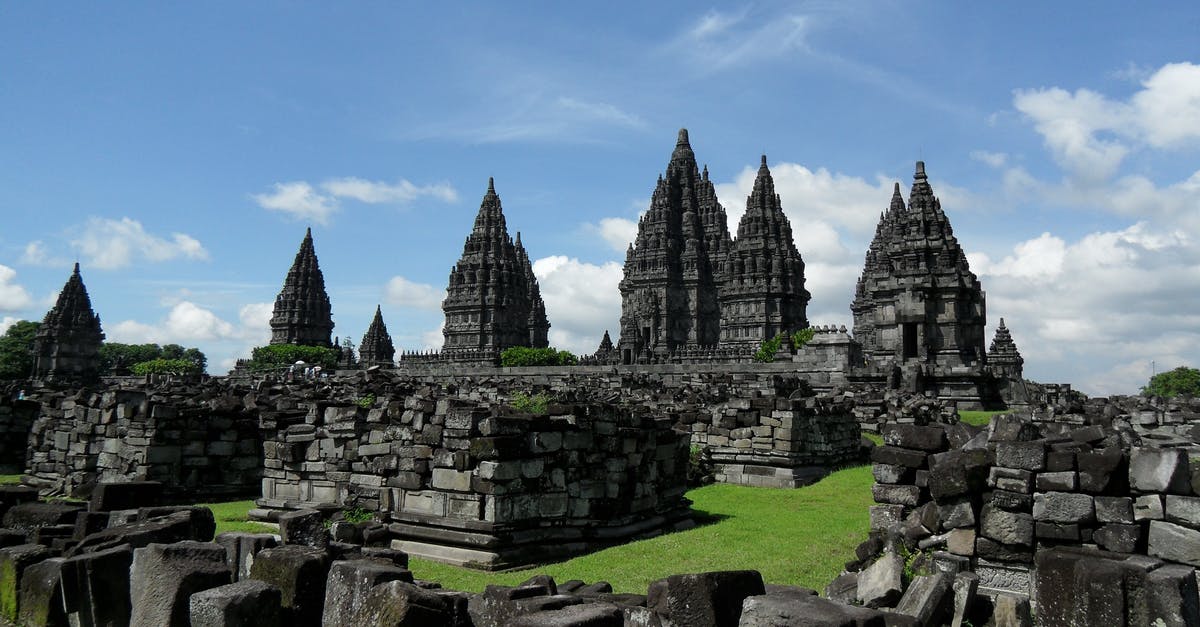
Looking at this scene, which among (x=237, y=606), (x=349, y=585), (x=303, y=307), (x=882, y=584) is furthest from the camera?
(x=303, y=307)

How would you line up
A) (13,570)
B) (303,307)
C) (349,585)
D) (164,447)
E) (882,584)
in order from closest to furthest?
(349,585)
(882,584)
(13,570)
(164,447)
(303,307)

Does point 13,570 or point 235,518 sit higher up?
point 13,570

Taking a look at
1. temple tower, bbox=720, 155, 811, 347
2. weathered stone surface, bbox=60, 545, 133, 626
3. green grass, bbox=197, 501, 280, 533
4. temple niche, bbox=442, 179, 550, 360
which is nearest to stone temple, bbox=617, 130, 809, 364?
temple tower, bbox=720, 155, 811, 347

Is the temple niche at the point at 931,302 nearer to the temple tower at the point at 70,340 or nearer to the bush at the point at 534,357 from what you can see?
the bush at the point at 534,357

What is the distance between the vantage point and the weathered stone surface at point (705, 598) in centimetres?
489

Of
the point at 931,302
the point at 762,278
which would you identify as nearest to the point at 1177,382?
the point at 762,278

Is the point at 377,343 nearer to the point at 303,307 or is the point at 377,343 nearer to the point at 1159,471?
the point at 303,307

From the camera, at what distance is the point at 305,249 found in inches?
3300

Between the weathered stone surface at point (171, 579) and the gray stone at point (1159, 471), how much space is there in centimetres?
665

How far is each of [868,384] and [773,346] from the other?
29.9 metres

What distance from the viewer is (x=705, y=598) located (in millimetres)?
4910

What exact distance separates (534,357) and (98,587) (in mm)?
58420

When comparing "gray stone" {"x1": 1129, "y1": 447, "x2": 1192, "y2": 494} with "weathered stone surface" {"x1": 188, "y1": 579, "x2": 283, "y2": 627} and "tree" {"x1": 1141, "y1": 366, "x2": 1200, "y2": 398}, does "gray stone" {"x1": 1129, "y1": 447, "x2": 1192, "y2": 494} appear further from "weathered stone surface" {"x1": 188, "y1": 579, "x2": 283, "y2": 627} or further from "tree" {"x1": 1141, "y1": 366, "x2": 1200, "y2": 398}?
"tree" {"x1": 1141, "y1": 366, "x2": 1200, "y2": 398}

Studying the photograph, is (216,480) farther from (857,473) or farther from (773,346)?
(773,346)
